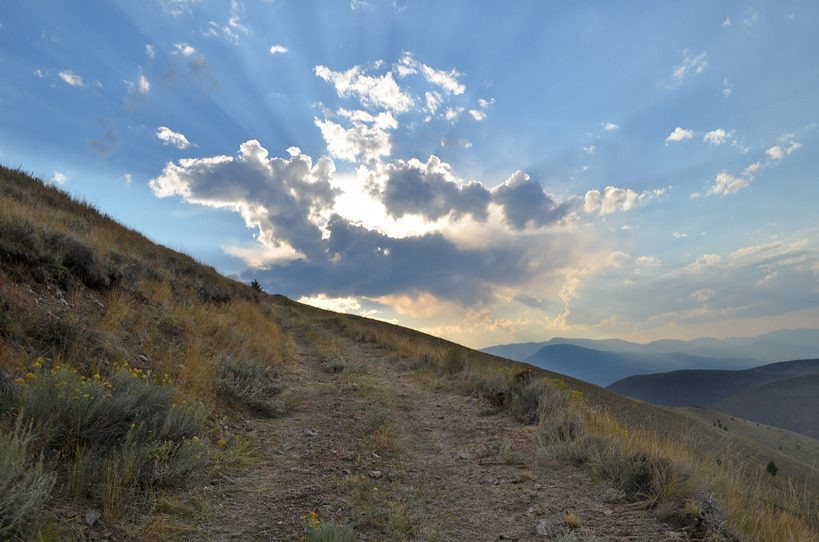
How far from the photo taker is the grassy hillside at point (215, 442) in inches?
148

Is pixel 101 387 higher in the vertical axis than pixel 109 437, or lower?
higher

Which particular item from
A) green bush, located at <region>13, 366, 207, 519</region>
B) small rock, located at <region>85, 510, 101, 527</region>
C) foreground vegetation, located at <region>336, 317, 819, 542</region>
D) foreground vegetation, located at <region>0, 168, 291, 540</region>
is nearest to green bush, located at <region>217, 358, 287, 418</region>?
foreground vegetation, located at <region>0, 168, 291, 540</region>

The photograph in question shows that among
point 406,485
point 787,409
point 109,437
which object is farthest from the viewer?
point 787,409

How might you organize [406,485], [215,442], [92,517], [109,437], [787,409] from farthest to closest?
[787,409] < [215,442] < [406,485] < [109,437] < [92,517]

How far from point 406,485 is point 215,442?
2841mm

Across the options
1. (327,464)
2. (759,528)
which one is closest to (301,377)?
(327,464)

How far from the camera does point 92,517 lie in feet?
11.0

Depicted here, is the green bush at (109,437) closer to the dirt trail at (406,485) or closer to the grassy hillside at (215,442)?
the grassy hillside at (215,442)

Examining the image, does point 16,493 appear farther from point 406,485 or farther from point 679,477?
point 679,477

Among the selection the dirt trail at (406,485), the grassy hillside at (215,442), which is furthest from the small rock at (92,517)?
the dirt trail at (406,485)

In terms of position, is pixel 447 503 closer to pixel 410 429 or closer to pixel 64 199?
pixel 410 429

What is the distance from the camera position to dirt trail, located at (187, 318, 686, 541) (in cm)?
418

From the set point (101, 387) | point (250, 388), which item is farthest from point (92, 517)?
point (250, 388)

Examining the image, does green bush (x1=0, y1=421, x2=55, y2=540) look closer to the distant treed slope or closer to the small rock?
the small rock
